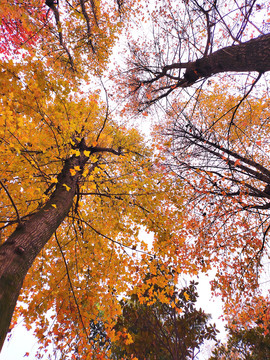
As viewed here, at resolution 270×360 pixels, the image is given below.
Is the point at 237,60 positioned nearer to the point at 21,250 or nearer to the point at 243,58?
the point at 243,58

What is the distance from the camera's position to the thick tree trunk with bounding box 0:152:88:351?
1.36 m

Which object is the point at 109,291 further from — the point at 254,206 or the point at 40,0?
the point at 40,0

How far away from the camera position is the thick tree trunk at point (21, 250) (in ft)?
4.47

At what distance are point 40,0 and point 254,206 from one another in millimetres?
8988

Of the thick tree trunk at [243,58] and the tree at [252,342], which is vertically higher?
the thick tree trunk at [243,58]

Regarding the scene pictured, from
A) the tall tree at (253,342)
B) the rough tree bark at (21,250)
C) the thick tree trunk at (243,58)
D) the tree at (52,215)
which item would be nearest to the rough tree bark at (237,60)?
the thick tree trunk at (243,58)

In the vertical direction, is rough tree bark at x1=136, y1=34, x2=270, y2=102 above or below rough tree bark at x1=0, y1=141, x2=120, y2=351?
above

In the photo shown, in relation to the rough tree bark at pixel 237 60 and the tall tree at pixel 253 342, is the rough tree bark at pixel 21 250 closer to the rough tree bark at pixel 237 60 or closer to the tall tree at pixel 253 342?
the rough tree bark at pixel 237 60

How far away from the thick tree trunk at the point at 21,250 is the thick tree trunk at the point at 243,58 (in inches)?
149

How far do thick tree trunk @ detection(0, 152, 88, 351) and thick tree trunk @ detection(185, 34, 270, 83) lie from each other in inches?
149

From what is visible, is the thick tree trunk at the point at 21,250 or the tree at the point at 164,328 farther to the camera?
the tree at the point at 164,328

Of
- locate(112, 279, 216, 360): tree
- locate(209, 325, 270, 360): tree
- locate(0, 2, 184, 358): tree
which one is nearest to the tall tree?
locate(209, 325, 270, 360): tree

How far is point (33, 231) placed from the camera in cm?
208

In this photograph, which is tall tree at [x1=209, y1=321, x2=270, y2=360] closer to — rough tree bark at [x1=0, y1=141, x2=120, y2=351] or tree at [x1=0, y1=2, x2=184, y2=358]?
tree at [x1=0, y1=2, x2=184, y2=358]
